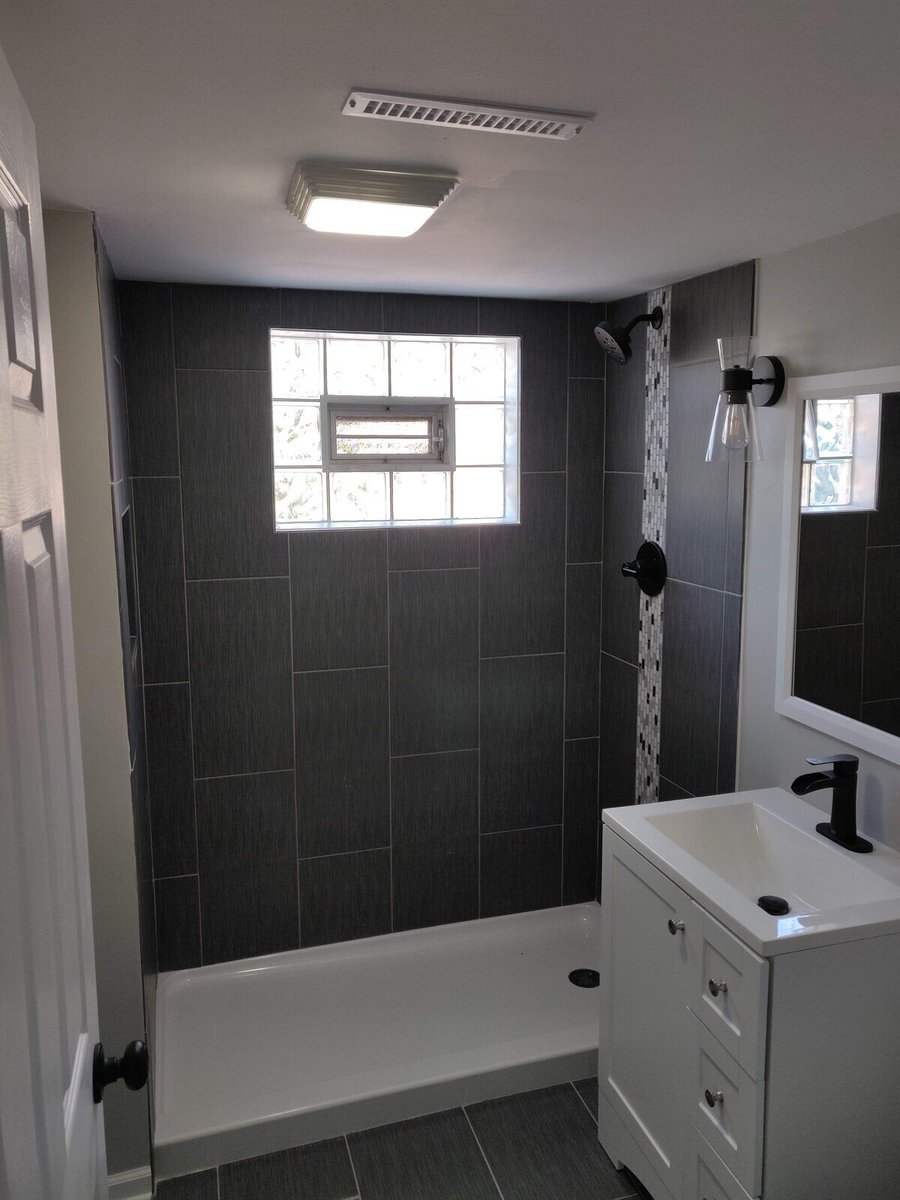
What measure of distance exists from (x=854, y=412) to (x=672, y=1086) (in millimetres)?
1638

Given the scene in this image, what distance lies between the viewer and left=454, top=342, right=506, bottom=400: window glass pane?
3.46 metres

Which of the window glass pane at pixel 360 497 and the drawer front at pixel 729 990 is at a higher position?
the window glass pane at pixel 360 497

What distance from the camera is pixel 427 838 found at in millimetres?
3500

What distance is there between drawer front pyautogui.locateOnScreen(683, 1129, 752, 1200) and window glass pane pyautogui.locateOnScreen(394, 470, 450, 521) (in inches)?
85.4

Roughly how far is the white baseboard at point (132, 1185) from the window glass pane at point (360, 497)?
2.08 m

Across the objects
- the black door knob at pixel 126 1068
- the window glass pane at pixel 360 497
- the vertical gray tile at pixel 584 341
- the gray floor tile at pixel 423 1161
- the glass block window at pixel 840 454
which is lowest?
the gray floor tile at pixel 423 1161

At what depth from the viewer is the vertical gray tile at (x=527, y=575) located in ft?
11.3

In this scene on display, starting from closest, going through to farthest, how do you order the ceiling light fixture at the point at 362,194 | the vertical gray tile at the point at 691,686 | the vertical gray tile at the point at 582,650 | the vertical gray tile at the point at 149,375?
1. the ceiling light fixture at the point at 362,194
2. the vertical gray tile at the point at 691,686
3. the vertical gray tile at the point at 149,375
4. the vertical gray tile at the point at 582,650

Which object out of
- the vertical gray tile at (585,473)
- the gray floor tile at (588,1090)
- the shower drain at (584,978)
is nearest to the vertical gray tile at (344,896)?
the shower drain at (584,978)

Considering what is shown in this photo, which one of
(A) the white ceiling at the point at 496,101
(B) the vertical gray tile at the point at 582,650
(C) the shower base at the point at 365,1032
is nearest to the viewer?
(A) the white ceiling at the point at 496,101

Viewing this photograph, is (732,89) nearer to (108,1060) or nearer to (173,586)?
(108,1060)

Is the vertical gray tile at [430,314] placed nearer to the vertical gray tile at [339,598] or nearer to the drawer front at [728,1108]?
the vertical gray tile at [339,598]

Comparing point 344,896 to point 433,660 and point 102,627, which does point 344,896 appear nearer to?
point 433,660

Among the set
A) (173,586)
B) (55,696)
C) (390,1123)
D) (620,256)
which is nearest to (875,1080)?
(390,1123)
